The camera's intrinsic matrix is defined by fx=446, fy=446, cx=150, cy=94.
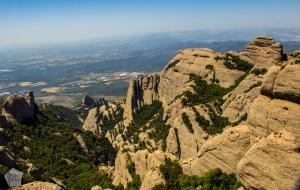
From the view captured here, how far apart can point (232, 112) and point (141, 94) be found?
74.8m

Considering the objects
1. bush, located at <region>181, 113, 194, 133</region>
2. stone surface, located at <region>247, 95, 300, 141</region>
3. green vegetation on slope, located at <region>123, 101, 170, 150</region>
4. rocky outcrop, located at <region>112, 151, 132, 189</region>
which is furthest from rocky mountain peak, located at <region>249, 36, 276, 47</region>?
stone surface, located at <region>247, 95, 300, 141</region>

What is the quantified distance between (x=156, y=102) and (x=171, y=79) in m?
15.7

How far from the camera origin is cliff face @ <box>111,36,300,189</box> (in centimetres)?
3975

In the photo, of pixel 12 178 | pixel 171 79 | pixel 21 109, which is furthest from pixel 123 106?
pixel 12 178

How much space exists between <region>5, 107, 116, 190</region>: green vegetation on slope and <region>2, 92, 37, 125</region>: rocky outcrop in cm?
266

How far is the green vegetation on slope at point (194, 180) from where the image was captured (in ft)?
159

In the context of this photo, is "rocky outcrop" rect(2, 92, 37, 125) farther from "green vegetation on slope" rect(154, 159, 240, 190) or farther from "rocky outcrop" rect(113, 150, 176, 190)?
"green vegetation on slope" rect(154, 159, 240, 190)

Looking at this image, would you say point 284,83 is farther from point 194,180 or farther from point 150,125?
point 150,125

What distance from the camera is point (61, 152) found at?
350 feet

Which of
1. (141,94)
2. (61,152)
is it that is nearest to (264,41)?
(61,152)

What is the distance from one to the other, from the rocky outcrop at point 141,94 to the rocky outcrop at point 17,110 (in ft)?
139

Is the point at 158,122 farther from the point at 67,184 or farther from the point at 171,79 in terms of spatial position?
the point at 67,184

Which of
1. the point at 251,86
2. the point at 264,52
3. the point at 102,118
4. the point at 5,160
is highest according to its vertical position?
the point at 264,52

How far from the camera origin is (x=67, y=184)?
86.8 m
